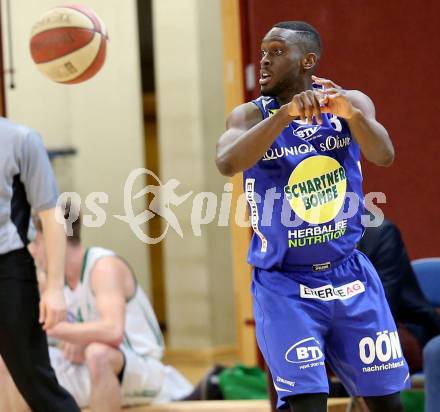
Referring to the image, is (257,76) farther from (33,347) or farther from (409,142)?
(33,347)

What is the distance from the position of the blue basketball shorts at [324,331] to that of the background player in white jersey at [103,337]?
1.61m

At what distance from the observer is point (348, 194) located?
3.25m

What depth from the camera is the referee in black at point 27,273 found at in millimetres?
3789

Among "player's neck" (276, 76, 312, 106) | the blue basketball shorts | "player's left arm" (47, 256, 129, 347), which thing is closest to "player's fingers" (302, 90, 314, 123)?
"player's neck" (276, 76, 312, 106)

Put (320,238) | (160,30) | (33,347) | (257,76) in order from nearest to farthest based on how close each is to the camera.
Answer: (320,238), (33,347), (257,76), (160,30)

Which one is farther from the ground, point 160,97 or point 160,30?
point 160,30

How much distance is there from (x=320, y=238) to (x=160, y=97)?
5.39 meters

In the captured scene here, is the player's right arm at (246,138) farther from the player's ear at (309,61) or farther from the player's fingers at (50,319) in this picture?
the player's fingers at (50,319)

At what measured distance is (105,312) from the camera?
186 inches

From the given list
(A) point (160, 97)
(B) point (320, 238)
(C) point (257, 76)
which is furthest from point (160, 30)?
(B) point (320, 238)

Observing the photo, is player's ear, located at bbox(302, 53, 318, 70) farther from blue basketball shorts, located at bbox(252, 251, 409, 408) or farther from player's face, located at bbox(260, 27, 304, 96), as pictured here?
blue basketball shorts, located at bbox(252, 251, 409, 408)

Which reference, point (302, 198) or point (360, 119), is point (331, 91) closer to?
point (360, 119)

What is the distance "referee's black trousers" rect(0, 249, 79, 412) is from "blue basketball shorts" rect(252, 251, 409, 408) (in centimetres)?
99

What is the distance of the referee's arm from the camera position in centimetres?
390
